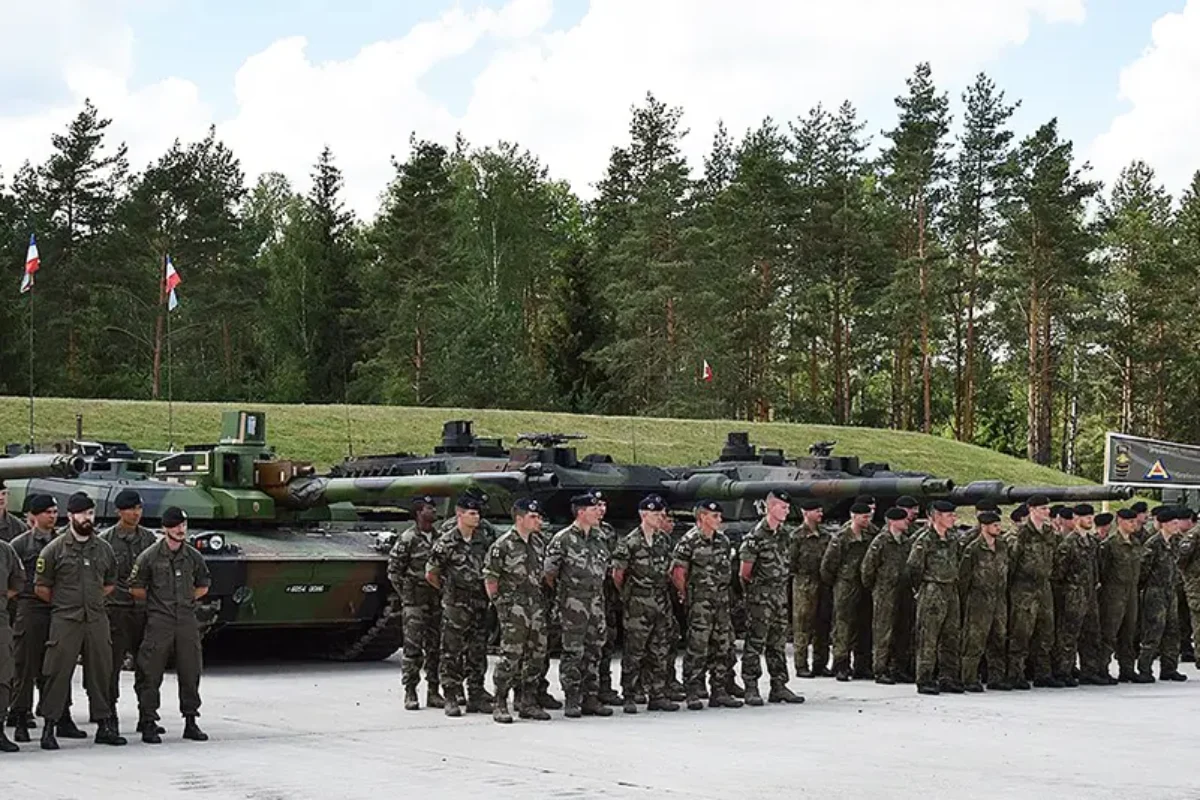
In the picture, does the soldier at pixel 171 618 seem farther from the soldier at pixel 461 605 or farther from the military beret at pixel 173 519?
the soldier at pixel 461 605

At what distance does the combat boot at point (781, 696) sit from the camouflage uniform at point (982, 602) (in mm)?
1798

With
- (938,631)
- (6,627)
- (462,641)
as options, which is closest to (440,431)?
(938,631)

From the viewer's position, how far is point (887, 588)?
14859mm

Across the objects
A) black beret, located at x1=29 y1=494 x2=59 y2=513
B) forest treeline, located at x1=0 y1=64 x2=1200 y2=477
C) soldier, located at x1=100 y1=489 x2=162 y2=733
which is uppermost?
forest treeline, located at x1=0 y1=64 x2=1200 y2=477

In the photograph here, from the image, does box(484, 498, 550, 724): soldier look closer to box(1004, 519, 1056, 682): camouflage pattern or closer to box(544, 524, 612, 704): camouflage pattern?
box(544, 524, 612, 704): camouflage pattern

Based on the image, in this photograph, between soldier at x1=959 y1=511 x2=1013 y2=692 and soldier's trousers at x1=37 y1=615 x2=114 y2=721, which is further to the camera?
soldier at x1=959 y1=511 x2=1013 y2=692

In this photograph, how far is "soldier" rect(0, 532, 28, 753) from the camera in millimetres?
10336

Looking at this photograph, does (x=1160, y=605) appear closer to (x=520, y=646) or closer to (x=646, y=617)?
(x=646, y=617)

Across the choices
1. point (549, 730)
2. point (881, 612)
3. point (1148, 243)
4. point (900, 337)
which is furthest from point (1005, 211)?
point (549, 730)

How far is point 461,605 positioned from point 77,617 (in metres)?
2.62

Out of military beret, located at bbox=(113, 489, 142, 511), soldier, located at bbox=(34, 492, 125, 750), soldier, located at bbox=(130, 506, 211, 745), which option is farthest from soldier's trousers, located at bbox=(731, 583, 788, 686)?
soldier, located at bbox=(34, 492, 125, 750)

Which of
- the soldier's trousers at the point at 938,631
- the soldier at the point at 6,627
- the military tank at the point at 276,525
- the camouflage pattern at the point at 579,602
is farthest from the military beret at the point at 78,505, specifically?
the soldier's trousers at the point at 938,631

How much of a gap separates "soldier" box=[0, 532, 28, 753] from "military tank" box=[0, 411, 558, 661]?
13.8 feet

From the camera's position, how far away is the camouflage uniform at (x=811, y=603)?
51.7 feet
